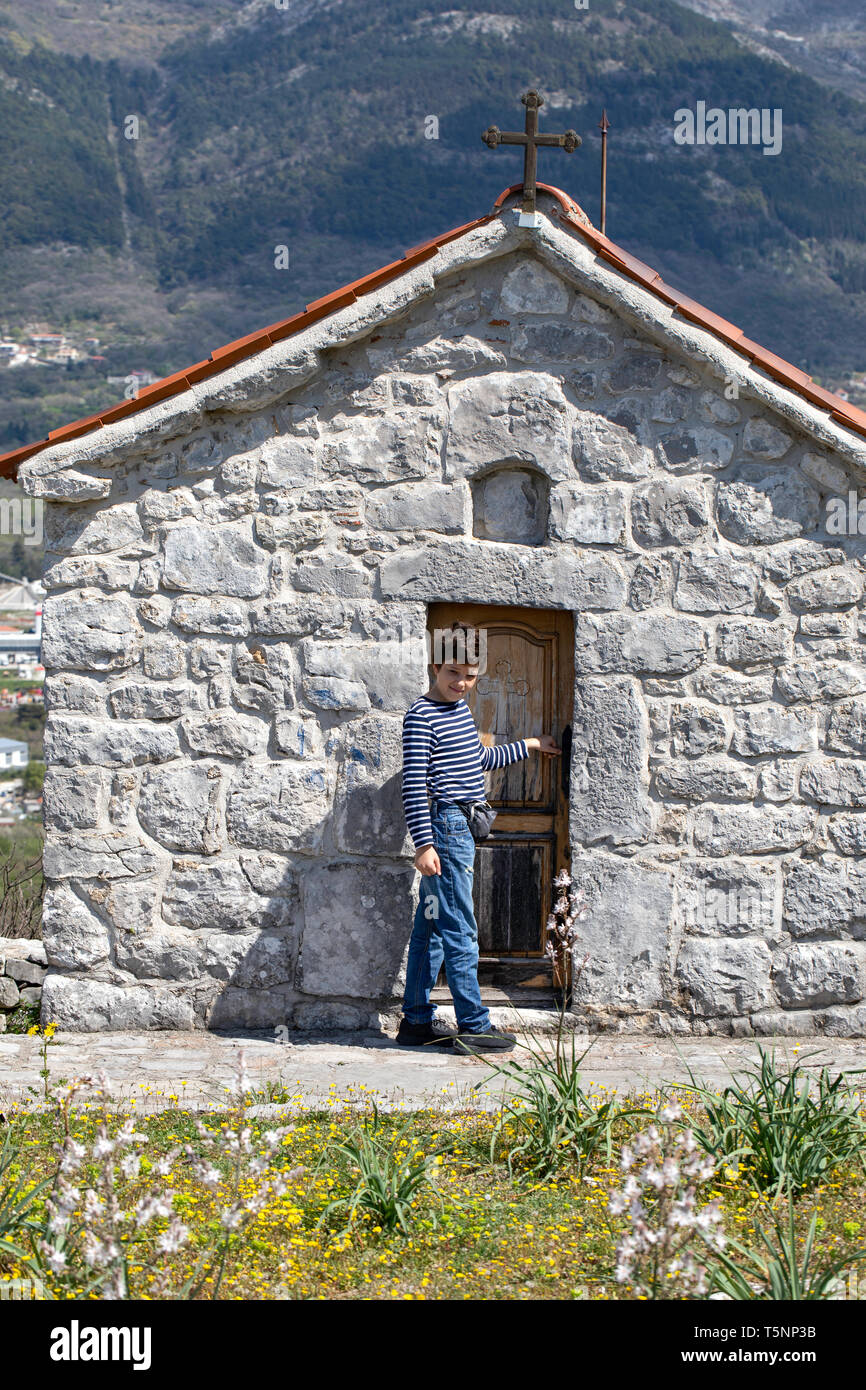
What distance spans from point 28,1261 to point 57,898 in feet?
8.62

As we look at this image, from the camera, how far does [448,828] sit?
224 inches

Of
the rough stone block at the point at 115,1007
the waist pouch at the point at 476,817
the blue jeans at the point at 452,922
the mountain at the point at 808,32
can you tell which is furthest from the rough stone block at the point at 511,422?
the mountain at the point at 808,32

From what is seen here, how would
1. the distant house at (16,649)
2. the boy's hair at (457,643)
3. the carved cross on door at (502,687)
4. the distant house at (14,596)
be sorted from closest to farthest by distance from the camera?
the boy's hair at (457,643)
the carved cross on door at (502,687)
the distant house at (14,596)
the distant house at (16,649)

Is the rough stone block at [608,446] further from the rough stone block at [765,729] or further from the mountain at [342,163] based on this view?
the mountain at [342,163]

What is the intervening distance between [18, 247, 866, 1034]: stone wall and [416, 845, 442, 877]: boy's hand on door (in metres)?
0.49

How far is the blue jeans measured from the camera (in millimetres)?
5641

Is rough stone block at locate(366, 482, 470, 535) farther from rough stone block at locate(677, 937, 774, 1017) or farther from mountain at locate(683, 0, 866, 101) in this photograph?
mountain at locate(683, 0, 866, 101)

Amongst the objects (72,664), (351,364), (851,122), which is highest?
(851,122)

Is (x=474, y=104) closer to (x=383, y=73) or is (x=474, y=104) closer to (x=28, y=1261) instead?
(x=383, y=73)

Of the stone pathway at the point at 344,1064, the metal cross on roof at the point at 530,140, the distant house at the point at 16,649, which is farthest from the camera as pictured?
the distant house at the point at 16,649

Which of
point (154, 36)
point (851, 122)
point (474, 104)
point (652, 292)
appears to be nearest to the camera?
point (652, 292)

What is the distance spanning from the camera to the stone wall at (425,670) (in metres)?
5.89

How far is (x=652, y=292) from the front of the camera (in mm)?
5746
